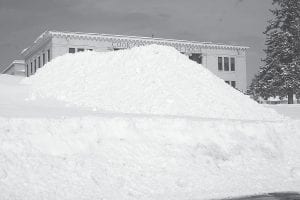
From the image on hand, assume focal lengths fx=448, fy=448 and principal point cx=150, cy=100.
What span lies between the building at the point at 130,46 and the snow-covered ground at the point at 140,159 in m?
39.7

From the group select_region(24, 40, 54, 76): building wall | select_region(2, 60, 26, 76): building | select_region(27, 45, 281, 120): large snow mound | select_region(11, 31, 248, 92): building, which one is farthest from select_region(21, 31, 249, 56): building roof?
select_region(27, 45, 281, 120): large snow mound

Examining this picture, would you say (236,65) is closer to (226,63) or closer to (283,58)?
(226,63)

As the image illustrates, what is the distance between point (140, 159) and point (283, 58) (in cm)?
3100

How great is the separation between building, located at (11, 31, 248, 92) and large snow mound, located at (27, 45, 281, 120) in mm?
28208

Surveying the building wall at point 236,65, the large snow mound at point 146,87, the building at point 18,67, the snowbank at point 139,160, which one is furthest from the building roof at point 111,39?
the snowbank at point 139,160

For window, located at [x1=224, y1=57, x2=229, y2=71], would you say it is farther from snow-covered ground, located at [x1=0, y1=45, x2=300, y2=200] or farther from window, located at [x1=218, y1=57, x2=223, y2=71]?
snow-covered ground, located at [x1=0, y1=45, x2=300, y2=200]

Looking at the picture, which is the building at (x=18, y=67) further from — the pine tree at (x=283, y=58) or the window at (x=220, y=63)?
the pine tree at (x=283, y=58)

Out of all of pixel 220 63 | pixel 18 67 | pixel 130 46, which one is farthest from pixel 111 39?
pixel 18 67

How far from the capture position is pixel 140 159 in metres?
10.8

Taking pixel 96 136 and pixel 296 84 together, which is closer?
pixel 96 136

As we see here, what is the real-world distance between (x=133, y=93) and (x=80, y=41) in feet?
114

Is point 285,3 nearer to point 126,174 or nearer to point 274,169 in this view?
point 274,169

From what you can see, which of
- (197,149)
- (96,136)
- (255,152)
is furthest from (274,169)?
(96,136)

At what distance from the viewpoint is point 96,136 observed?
11180 millimetres
